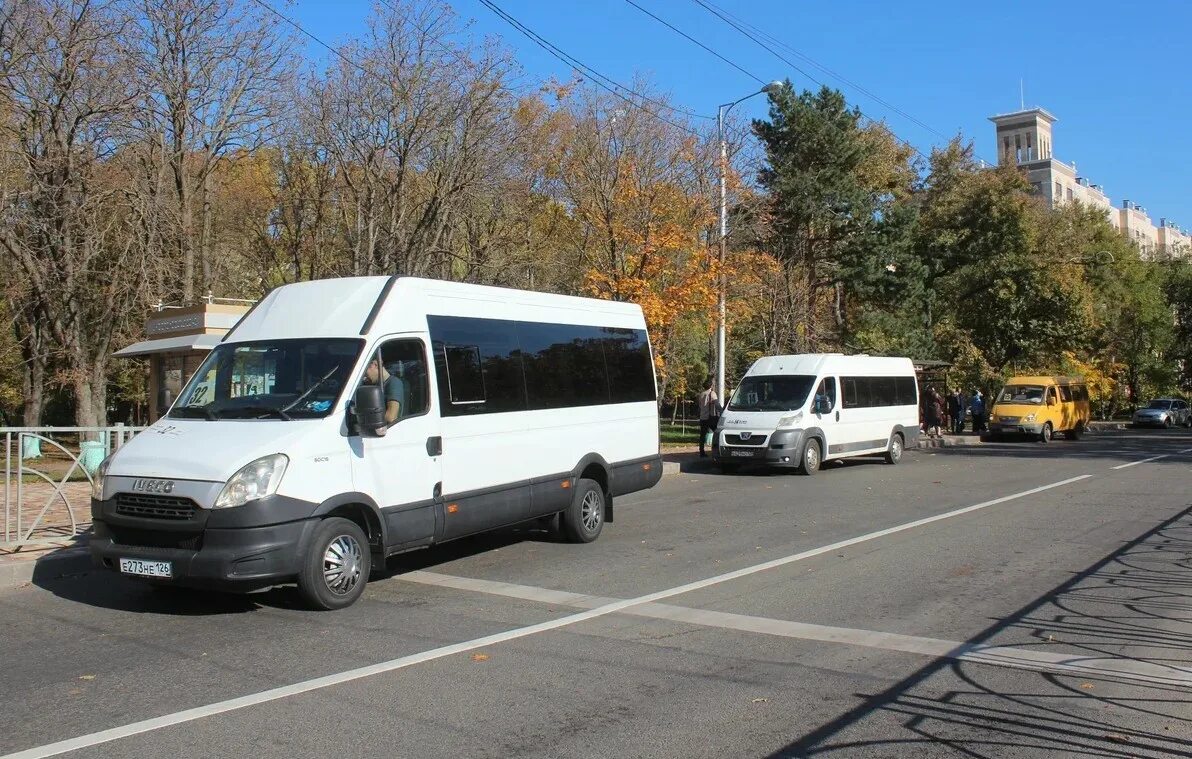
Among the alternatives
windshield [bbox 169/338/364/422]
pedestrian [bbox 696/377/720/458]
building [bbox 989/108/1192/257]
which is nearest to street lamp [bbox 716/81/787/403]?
pedestrian [bbox 696/377/720/458]

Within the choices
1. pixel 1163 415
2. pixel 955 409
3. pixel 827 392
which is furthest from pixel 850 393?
pixel 1163 415

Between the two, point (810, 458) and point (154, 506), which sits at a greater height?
point (154, 506)

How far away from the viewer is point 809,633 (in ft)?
22.2

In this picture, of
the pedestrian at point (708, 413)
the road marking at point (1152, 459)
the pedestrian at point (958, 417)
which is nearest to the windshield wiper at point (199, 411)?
the pedestrian at point (708, 413)

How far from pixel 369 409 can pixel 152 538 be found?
1864 millimetres

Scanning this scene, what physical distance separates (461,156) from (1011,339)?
30.9 m

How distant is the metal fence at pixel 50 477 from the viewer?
974cm

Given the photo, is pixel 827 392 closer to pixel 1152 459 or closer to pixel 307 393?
pixel 1152 459

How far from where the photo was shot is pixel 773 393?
20297mm

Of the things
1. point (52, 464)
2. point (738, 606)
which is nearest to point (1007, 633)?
point (738, 606)

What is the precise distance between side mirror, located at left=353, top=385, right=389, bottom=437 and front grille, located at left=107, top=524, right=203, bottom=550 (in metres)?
1.47

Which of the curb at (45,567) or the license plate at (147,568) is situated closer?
the license plate at (147,568)

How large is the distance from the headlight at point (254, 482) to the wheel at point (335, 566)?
0.54 m

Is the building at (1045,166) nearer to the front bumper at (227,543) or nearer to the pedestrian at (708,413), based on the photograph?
the pedestrian at (708,413)
